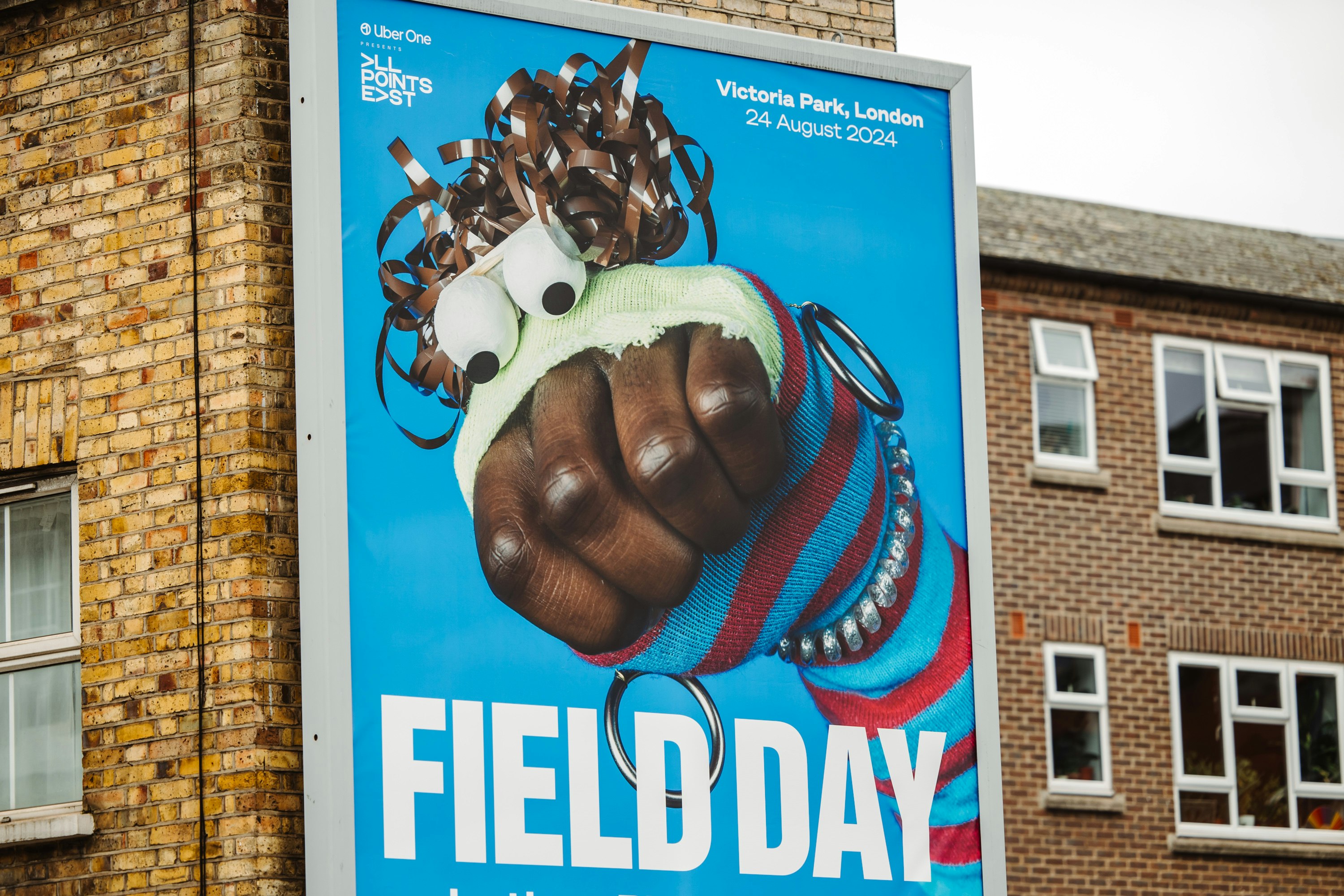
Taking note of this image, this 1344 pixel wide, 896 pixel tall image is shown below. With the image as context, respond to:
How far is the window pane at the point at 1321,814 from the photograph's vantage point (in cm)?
2125

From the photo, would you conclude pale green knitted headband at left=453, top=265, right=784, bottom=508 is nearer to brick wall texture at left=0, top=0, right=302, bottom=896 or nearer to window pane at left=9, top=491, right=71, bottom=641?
brick wall texture at left=0, top=0, right=302, bottom=896

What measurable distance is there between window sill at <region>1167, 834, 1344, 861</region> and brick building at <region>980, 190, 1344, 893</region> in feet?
0.09

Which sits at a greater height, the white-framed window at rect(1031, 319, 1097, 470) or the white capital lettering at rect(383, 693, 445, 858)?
the white-framed window at rect(1031, 319, 1097, 470)

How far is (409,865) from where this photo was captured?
6.32 m

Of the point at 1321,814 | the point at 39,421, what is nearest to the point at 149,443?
the point at 39,421

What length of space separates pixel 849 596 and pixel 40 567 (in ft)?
11.2

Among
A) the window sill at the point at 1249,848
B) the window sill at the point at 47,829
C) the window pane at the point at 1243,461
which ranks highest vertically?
the window pane at the point at 1243,461

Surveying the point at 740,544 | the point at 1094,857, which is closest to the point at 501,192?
the point at 740,544

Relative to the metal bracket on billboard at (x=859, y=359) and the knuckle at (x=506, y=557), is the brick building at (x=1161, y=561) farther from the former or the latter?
the knuckle at (x=506, y=557)

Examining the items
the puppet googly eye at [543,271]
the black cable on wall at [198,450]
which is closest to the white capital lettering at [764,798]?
the puppet googly eye at [543,271]

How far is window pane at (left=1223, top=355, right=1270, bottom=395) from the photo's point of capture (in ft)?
72.0

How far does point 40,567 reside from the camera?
7.08 metres

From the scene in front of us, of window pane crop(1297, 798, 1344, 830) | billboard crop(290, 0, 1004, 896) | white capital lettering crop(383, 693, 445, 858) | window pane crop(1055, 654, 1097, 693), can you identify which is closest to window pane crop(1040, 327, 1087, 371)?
window pane crop(1055, 654, 1097, 693)

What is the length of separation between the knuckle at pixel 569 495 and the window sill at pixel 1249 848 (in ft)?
49.3
